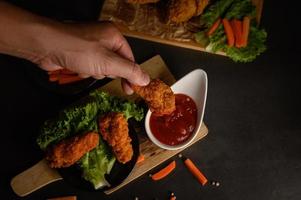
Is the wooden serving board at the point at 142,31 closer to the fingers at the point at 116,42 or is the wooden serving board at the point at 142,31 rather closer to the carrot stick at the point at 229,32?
the carrot stick at the point at 229,32

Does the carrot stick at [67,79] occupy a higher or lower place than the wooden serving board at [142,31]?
lower

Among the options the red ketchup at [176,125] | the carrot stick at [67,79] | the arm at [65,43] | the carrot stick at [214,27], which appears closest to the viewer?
the arm at [65,43]

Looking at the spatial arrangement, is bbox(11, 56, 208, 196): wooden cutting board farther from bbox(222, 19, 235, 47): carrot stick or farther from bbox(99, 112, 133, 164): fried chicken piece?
bbox(222, 19, 235, 47): carrot stick

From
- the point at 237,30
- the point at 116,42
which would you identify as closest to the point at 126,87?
the point at 116,42

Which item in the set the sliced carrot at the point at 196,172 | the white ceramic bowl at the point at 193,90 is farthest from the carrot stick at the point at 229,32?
the sliced carrot at the point at 196,172

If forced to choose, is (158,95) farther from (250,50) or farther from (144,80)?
(250,50)

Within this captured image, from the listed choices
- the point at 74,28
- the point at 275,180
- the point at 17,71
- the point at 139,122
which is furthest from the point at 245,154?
the point at 17,71
